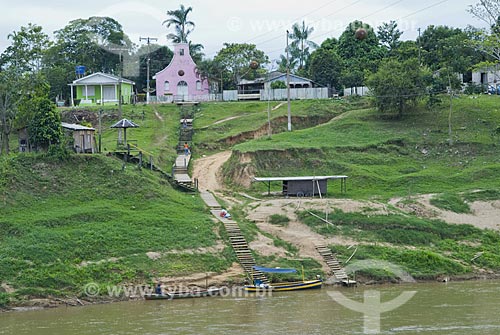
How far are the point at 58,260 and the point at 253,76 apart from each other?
48038 mm

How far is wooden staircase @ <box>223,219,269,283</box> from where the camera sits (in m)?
41.8

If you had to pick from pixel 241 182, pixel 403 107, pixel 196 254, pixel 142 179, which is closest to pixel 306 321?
pixel 196 254

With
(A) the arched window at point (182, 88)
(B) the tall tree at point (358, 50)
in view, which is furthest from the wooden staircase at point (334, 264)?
(A) the arched window at point (182, 88)

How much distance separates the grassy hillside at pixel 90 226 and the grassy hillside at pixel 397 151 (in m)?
9.96

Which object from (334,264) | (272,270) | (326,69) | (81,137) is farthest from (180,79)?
(272,270)

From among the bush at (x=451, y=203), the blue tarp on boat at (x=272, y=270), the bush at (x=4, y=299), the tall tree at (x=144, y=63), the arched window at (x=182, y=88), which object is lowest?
the bush at (x=4, y=299)

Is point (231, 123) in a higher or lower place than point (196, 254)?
higher

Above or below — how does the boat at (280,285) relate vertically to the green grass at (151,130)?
below

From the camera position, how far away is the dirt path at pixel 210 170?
55.5 m

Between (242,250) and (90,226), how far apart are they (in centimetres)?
780

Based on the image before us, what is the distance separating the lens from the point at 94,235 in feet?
140

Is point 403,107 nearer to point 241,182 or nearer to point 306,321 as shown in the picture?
point 241,182

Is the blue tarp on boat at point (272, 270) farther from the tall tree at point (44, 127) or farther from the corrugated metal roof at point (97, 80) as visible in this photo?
the corrugated metal roof at point (97, 80)

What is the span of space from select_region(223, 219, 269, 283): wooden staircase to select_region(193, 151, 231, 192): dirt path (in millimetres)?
8707
